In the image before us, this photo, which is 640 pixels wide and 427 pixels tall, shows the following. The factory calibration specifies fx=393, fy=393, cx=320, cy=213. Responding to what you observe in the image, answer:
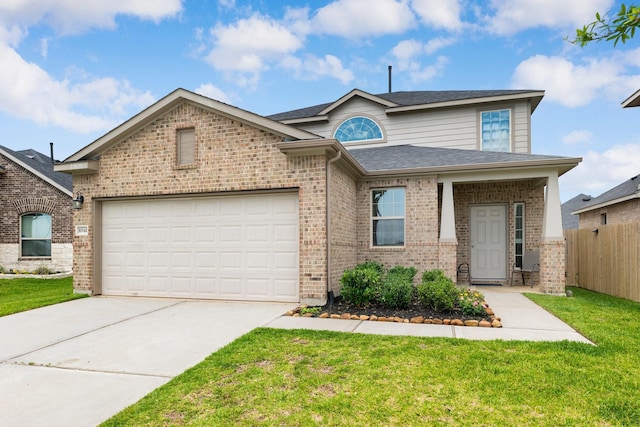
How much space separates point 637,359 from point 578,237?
8.62 metres

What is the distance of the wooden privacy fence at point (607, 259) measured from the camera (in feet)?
29.7

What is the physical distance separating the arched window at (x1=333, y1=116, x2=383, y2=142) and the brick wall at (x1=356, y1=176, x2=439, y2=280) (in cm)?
362

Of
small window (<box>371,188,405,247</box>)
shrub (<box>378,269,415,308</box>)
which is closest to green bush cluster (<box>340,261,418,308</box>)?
shrub (<box>378,269,415,308</box>)

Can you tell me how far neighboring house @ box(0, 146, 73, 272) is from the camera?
15.8 metres

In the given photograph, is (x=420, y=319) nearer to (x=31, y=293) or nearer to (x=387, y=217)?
(x=387, y=217)

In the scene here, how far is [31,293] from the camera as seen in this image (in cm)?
1097

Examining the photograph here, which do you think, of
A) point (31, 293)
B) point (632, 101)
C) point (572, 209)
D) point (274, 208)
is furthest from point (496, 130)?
point (572, 209)

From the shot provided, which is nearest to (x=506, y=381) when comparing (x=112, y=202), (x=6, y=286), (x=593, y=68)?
(x=112, y=202)

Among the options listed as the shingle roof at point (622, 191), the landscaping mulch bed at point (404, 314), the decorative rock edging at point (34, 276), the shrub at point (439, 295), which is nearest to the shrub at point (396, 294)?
the landscaping mulch bed at point (404, 314)

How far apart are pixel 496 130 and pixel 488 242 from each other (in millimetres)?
3755

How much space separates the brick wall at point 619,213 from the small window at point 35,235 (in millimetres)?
22895

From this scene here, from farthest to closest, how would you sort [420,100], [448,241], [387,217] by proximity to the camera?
[420,100], [387,217], [448,241]

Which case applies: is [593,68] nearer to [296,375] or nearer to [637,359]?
[637,359]

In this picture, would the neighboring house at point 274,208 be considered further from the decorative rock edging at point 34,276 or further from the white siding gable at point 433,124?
the decorative rock edging at point 34,276
